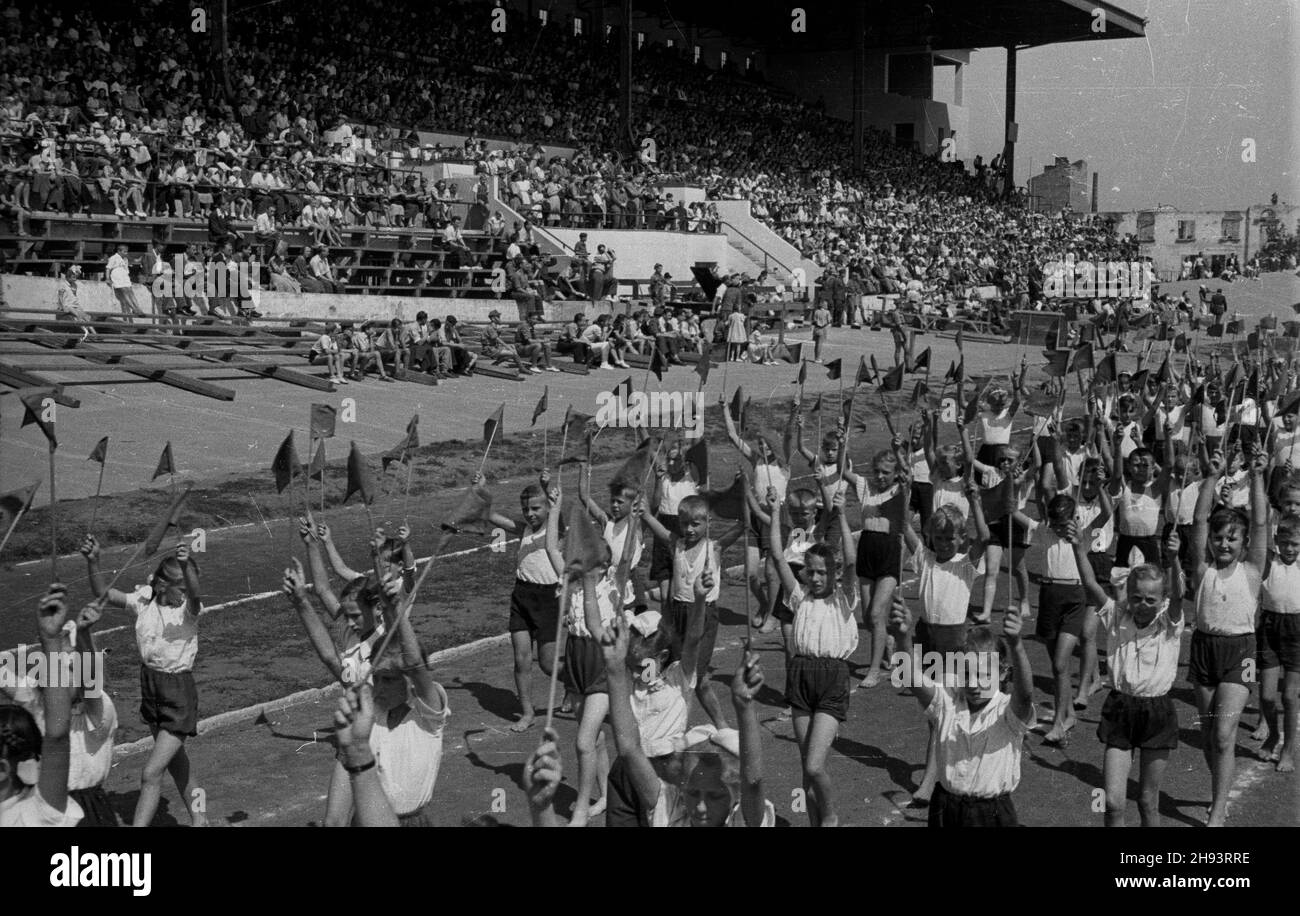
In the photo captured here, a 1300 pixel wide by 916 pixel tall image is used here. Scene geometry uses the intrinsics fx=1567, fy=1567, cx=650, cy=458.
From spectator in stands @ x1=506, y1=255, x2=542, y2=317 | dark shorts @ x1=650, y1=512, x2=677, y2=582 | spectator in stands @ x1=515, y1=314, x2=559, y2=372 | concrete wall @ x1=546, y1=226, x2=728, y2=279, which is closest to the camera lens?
dark shorts @ x1=650, y1=512, x2=677, y2=582

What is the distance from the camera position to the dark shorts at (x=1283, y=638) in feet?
27.7

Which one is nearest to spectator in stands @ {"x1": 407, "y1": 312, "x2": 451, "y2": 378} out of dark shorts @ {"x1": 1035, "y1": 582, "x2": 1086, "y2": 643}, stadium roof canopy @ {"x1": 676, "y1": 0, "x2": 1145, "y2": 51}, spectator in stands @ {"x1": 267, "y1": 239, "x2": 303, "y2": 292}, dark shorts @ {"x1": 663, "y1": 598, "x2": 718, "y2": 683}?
spectator in stands @ {"x1": 267, "y1": 239, "x2": 303, "y2": 292}

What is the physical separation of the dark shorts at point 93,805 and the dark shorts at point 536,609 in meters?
2.98

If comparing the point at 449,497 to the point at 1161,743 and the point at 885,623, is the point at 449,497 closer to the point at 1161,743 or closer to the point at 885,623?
the point at 885,623

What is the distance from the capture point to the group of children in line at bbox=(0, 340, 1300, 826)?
18.5ft

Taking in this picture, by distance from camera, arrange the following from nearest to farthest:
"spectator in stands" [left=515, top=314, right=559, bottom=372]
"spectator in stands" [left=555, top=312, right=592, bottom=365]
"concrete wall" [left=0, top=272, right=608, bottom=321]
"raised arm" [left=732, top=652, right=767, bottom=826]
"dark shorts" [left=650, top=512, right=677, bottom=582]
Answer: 1. "raised arm" [left=732, top=652, right=767, bottom=826]
2. "dark shorts" [left=650, top=512, right=677, bottom=582]
3. "concrete wall" [left=0, top=272, right=608, bottom=321]
4. "spectator in stands" [left=515, top=314, right=559, bottom=372]
5. "spectator in stands" [left=555, top=312, right=592, bottom=365]

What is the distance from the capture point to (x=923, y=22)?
54312 mm

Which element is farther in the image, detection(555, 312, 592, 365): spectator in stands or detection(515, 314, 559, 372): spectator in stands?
detection(555, 312, 592, 365): spectator in stands

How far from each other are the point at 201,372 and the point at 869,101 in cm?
4216

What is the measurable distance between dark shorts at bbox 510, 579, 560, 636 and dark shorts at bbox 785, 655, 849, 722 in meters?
1.93

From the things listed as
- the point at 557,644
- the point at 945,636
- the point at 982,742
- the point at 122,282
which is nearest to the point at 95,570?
the point at 557,644

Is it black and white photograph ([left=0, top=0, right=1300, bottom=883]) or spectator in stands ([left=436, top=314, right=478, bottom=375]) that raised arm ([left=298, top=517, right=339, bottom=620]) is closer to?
black and white photograph ([left=0, top=0, right=1300, bottom=883])

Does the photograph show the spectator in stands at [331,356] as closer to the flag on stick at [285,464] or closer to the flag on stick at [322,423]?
the flag on stick at [322,423]
